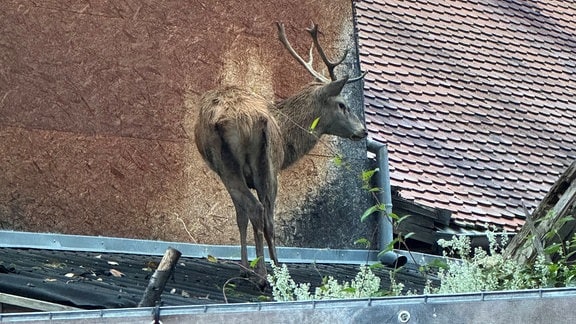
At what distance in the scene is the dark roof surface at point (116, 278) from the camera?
687 cm

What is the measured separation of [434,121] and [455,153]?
63 centimetres

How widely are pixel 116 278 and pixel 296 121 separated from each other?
2.71 meters

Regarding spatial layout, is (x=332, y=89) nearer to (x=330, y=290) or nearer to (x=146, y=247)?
(x=146, y=247)

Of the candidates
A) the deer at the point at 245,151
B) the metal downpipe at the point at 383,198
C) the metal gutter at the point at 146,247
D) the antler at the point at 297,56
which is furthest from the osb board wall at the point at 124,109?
the deer at the point at 245,151

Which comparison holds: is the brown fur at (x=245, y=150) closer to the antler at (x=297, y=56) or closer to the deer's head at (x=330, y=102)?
the deer's head at (x=330, y=102)

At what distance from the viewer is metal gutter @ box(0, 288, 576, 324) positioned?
423 centimetres

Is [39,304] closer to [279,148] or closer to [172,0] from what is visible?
[279,148]

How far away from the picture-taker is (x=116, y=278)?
328 inches

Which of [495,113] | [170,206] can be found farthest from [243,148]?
[495,113]

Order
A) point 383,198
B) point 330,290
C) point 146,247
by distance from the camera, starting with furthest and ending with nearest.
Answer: point 383,198
point 146,247
point 330,290

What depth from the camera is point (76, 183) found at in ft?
33.4

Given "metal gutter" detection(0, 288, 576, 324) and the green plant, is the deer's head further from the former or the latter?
"metal gutter" detection(0, 288, 576, 324)

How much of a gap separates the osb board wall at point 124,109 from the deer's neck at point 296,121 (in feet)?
2.38

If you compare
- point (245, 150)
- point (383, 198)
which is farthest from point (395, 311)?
point (383, 198)
